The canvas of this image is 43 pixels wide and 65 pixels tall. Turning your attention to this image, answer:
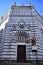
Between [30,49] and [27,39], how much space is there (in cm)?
102

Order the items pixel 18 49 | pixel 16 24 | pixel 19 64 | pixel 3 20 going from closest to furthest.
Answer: pixel 19 64
pixel 18 49
pixel 16 24
pixel 3 20

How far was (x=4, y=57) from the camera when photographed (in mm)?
14211

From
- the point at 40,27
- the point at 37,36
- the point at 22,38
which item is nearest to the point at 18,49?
the point at 22,38

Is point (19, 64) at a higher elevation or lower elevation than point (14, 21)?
lower

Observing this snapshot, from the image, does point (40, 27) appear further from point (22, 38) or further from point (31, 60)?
point (31, 60)

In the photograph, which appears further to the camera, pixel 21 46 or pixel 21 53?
pixel 21 46

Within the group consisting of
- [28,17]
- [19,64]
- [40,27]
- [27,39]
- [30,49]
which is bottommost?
[19,64]

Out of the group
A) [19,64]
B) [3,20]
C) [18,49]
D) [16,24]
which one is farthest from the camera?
[3,20]

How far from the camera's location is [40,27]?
16.1 meters

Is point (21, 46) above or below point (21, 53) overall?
above

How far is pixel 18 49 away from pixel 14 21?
291cm

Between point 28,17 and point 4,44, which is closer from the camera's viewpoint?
point 4,44

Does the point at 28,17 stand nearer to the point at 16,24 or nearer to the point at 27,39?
the point at 16,24

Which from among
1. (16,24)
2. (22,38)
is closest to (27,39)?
(22,38)
